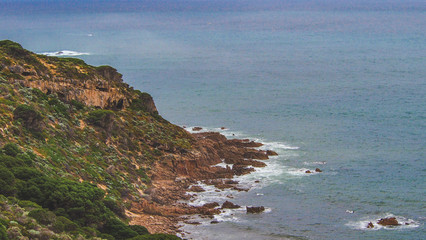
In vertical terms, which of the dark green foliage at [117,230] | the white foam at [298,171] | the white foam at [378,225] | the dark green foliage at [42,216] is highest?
the dark green foliage at [42,216]

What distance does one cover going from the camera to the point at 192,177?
75.5m

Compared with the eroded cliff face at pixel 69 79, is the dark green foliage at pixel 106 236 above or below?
below

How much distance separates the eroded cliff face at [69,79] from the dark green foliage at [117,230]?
26.3m

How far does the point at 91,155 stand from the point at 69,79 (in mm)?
13244

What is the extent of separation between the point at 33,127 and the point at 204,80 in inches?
3443

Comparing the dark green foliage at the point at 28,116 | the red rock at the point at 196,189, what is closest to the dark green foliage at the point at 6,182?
the dark green foliage at the point at 28,116

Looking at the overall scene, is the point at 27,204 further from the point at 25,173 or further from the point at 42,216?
the point at 25,173

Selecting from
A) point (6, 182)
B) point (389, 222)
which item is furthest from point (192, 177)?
point (6, 182)

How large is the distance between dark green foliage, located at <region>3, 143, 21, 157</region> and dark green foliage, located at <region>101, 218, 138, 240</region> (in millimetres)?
9819

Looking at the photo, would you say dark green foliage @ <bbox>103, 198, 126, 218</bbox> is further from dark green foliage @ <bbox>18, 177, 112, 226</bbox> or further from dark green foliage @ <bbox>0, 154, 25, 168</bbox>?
dark green foliage @ <bbox>0, 154, 25, 168</bbox>

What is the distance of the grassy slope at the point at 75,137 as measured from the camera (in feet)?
184

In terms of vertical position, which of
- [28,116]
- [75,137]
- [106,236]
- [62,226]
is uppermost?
[28,116]

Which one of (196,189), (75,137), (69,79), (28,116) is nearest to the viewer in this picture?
(28,116)

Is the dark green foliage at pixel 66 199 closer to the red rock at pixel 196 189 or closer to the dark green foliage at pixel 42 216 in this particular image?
the dark green foliage at pixel 42 216
